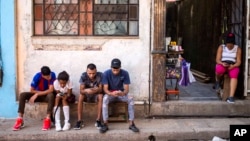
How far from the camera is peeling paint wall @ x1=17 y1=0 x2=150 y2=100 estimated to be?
7742mm

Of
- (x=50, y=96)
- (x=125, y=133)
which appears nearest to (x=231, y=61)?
(x=125, y=133)

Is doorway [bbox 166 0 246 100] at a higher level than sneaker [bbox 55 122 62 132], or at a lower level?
higher

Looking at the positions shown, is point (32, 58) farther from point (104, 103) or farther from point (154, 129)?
point (154, 129)

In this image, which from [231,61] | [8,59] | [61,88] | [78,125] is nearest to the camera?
[78,125]

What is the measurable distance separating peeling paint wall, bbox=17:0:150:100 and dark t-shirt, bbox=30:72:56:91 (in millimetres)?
416

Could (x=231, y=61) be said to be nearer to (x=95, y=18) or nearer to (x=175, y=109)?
(x=175, y=109)

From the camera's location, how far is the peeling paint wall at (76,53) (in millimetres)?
7742

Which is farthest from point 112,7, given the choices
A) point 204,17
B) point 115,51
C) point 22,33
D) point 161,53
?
point 204,17

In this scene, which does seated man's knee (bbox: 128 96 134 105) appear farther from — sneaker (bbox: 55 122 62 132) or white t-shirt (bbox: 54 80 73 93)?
sneaker (bbox: 55 122 62 132)

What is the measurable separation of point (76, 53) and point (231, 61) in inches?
A: 129

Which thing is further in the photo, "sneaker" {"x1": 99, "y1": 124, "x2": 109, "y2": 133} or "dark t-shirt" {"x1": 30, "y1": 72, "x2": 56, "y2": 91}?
"dark t-shirt" {"x1": 30, "y1": 72, "x2": 56, "y2": 91}

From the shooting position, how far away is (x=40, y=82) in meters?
7.41

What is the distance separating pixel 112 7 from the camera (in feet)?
25.5

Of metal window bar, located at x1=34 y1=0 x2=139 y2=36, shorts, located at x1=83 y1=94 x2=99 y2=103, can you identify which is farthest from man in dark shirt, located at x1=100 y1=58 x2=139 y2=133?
metal window bar, located at x1=34 y1=0 x2=139 y2=36
